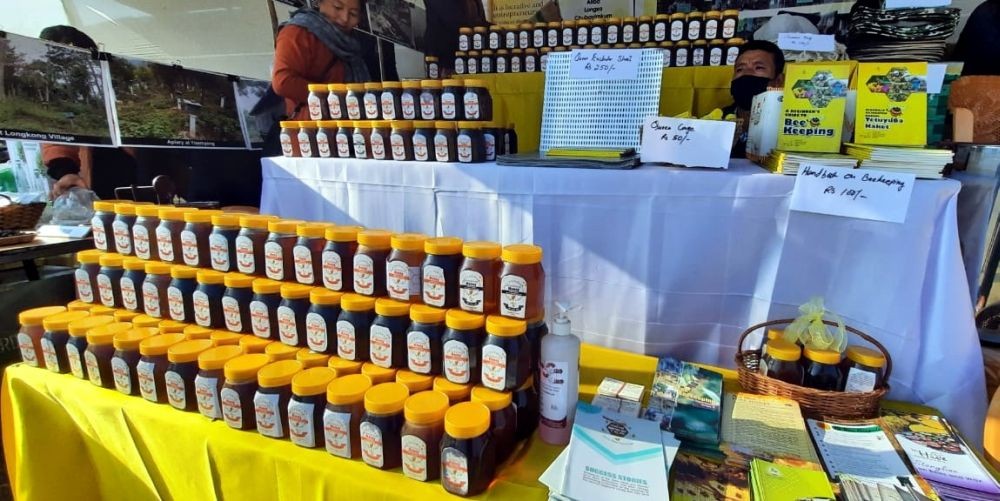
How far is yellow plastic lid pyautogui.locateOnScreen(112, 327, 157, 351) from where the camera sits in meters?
0.93

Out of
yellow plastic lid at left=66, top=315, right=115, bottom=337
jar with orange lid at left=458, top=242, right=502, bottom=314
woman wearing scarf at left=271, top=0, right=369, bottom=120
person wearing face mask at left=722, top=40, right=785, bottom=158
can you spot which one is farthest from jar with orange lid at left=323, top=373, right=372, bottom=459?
person wearing face mask at left=722, top=40, right=785, bottom=158

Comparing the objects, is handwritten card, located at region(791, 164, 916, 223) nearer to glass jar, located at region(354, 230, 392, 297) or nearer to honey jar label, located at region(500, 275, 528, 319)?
honey jar label, located at region(500, 275, 528, 319)

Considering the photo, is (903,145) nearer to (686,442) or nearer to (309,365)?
(686,442)

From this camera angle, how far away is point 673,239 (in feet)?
3.31

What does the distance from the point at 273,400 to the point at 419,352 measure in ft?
0.82

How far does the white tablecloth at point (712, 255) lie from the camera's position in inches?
32.7

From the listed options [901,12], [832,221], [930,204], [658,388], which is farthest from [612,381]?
[901,12]

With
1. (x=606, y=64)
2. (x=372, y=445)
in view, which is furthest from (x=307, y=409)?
(x=606, y=64)

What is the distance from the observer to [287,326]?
0.92 metres

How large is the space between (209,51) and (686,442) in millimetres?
2563

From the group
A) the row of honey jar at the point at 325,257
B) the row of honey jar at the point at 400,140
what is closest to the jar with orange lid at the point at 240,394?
the row of honey jar at the point at 325,257

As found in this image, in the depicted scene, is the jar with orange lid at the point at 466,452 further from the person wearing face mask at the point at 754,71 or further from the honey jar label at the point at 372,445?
the person wearing face mask at the point at 754,71

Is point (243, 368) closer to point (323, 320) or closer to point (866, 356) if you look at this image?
point (323, 320)

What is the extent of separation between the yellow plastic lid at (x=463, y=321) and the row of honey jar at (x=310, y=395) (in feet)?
0.32
